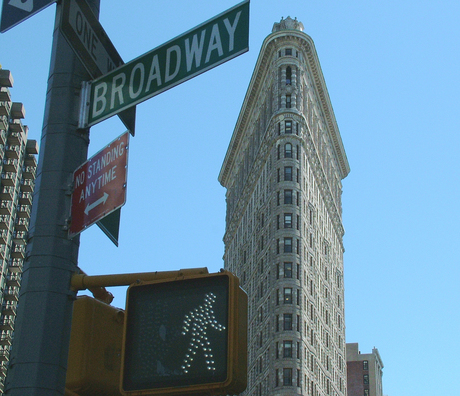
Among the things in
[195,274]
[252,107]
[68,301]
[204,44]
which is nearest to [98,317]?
[68,301]

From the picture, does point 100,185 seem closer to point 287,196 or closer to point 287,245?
point 287,245

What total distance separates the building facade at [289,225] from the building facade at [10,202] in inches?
1118

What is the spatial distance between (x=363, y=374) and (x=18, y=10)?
617 feet

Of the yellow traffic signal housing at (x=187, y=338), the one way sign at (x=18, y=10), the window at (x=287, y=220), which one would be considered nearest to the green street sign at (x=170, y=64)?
the one way sign at (x=18, y=10)

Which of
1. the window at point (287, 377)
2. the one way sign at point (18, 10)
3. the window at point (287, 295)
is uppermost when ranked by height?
the window at point (287, 295)

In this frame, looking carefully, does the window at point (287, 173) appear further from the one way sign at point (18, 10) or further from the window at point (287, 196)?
the one way sign at point (18, 10)

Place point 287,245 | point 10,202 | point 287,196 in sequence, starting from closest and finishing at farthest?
point 10,202, point 287,245, point 287,196

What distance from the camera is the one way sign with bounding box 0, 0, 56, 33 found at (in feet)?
19.9

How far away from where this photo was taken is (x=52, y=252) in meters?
5.64

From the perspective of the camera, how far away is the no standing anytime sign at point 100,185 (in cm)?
564

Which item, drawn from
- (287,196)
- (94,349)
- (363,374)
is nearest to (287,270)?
(287,196)

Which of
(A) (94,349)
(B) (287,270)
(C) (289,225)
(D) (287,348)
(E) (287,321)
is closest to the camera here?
(A) (94,349)

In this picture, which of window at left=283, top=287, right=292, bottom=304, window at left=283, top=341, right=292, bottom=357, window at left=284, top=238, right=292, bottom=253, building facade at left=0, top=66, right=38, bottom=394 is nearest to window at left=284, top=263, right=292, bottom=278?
window at left=283, top=287, right=292, bottom=304

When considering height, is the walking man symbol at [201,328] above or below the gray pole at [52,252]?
below
